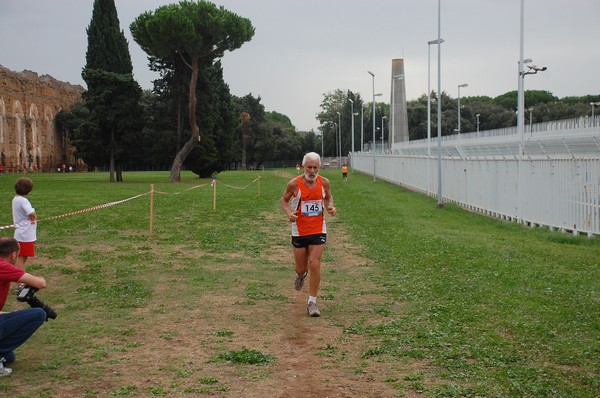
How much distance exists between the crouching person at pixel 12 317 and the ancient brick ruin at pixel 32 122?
72.1 metres

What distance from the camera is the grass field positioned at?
576cm

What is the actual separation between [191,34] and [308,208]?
44066mm

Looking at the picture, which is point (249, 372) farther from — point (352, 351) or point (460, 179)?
point (460, 179)

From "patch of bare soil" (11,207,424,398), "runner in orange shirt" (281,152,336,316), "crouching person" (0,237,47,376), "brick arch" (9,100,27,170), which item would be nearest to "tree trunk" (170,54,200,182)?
"brick arch" (9,100,27,170)

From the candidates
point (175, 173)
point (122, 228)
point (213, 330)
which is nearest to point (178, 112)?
point (175, 173)

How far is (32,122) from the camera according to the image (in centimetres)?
8394

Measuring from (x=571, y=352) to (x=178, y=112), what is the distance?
53.0 metres

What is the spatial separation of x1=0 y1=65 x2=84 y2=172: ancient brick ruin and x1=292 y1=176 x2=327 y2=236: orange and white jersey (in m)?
70.9

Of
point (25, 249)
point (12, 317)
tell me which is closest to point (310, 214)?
point (12, 317)

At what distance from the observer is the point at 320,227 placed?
28.4 ft

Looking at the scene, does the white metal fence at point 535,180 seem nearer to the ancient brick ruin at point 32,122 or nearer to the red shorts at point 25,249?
the red shorts at point 25,249

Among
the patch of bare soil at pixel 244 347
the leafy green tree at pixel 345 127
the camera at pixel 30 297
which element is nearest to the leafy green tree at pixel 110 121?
the patch of bare soil at pixel 244 347

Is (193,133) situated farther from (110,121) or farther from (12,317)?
(12,317)

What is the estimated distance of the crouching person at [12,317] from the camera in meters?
6.00
